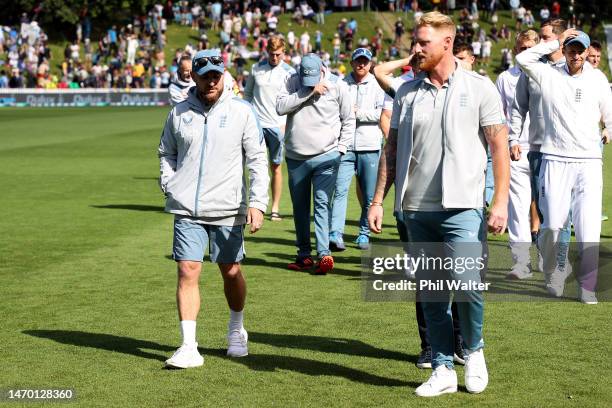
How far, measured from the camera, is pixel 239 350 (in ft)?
24.6

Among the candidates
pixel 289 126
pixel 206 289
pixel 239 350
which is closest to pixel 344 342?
pixel 239 350

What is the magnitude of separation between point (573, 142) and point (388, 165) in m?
2.91

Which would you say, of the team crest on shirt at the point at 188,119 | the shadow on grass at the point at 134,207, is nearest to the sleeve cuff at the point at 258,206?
the team crest on shirt at the point at 188,119

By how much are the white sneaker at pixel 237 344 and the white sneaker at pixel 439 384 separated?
147 centimetres

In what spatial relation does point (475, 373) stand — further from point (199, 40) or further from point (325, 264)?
point (199, 40)

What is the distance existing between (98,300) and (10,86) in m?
48.0

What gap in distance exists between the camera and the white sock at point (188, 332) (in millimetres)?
7172

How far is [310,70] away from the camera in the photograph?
35.2 ft

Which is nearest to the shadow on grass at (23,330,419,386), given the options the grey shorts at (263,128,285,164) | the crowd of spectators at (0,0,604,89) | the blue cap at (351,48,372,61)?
the blue cap at (351,48,372,61)

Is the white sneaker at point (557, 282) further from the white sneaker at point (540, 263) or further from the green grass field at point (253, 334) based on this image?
the white sneaker at point (540, 263)

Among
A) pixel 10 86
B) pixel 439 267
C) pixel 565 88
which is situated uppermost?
pixel 565 88

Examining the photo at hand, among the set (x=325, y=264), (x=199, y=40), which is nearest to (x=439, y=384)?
(x=325, y=264)

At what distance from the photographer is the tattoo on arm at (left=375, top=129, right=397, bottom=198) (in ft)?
21.8

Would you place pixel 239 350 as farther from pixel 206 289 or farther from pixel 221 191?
pixel 206 289
